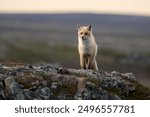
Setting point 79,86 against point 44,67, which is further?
point 44,67

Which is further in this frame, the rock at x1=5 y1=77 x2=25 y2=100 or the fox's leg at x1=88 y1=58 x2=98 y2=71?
the fox's leg at x1=88 y1=58 x2=98 y2=71

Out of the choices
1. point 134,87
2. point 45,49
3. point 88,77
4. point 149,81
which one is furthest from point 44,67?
point 45,49

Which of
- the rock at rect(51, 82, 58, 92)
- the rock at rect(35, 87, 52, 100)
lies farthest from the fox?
the rock at rect(35, 87, 52, 100)

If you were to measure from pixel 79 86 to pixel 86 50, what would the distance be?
14.4ft

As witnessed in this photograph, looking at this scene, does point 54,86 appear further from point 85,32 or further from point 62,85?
point 85,32

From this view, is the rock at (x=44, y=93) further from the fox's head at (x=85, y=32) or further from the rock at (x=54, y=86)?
the fox's head at (x=85, y=32)

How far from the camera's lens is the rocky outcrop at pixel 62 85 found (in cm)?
2225

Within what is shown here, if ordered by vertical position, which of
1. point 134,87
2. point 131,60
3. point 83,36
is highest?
point 83,36

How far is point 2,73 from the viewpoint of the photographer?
23.6 metres

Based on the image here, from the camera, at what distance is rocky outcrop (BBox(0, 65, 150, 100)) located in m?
22.2

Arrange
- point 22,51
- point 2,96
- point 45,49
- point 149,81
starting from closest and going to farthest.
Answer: point 2,96
point 149,81
point 22,51
point 45,49

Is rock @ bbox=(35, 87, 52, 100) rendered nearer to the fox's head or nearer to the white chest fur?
the white chest fur

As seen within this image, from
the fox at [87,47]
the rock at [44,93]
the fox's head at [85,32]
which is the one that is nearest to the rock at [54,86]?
the rock at [44,93]

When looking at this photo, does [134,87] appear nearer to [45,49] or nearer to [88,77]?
[88,77]
